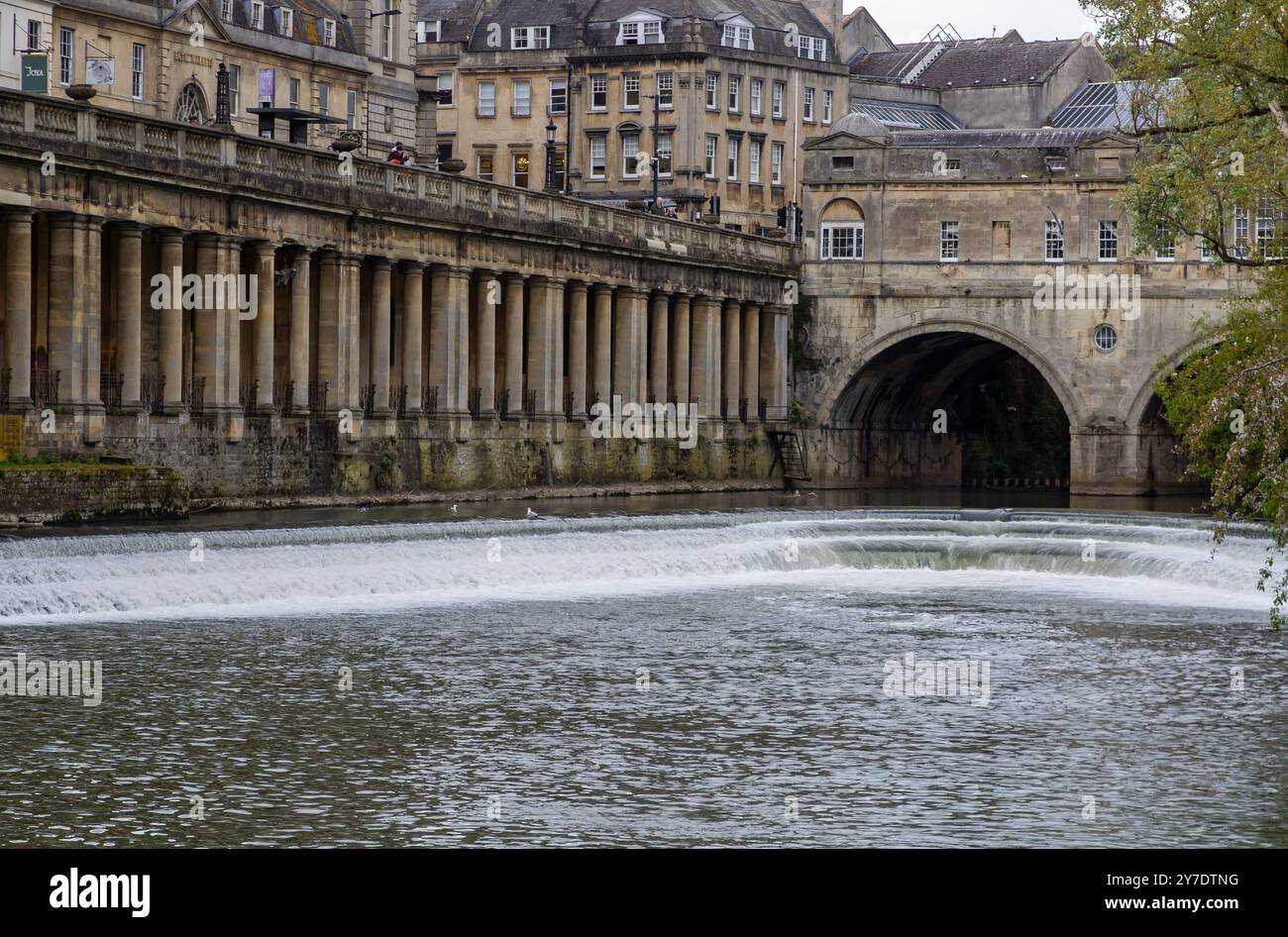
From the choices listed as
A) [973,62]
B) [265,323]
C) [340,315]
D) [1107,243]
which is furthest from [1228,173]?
[973,62]

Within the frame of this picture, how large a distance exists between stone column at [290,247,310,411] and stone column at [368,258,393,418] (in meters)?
3.72

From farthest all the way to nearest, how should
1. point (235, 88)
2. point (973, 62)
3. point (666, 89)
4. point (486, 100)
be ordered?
point (973, 62)
point (486, 100)
point (666, 89)
point (235, 88)

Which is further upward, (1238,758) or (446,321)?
(446,321)

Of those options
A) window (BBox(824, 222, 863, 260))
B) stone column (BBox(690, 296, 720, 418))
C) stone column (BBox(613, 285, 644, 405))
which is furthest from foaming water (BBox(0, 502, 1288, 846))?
window (BBox(824, 222, 863, 260))

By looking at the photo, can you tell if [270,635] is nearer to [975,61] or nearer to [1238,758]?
[1238,758]

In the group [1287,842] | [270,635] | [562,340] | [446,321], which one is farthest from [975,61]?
[1287,842]

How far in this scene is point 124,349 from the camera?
51938 mm

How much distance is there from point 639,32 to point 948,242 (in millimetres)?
30939

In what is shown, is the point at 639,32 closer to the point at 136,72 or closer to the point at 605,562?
the point at 136,72

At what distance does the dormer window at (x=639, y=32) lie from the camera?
356ft

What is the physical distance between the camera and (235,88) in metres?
82.8

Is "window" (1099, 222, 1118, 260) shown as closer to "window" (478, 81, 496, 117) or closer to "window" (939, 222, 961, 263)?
"window" (939, 222, 961, 263)

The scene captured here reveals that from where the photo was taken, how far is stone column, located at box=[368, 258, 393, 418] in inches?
2443
